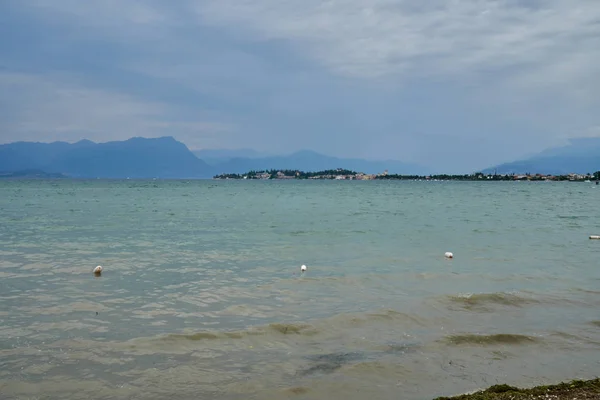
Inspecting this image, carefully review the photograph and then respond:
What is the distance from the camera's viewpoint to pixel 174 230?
3741cm

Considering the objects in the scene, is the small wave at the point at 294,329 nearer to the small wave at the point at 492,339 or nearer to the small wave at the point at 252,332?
the small wave at the point at 252,332

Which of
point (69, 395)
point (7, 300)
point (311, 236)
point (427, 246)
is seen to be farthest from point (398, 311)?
point (311, 236)

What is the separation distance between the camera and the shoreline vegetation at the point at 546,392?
8.87 meters

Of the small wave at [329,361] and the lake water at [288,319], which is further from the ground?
the lake water at [288,319]

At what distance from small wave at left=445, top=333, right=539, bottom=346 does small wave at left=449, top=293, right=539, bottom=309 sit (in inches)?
118

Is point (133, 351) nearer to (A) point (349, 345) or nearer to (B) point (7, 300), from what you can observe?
(A) point (349, 345)

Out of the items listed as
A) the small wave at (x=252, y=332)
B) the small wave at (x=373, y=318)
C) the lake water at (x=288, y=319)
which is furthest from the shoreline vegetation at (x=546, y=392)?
the small wave at (x=252, y=332)

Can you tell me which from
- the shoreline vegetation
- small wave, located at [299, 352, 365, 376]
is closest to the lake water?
small wave, located at [299, 352, 365, 376]

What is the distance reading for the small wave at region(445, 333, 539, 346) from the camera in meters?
13.0

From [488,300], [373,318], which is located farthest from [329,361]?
[488,300]

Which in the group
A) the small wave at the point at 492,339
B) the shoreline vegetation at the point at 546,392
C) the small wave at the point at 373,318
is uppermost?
the shoreline vegetation at the point at 546,392

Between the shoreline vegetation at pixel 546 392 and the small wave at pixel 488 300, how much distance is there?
268 inches

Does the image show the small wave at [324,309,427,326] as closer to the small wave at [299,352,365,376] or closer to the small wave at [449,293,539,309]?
the small wave at [299,352,365,376]

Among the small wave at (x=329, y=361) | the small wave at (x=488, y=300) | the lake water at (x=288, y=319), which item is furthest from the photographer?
the small wave at (x=488, y=300)
